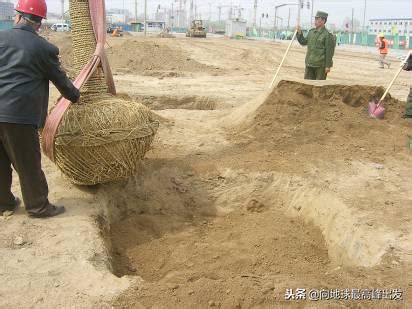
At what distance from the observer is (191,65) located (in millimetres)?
18906

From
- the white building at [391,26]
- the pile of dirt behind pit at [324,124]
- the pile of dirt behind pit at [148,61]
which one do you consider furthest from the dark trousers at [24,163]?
the white building at [391,26]

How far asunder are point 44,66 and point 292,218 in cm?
311

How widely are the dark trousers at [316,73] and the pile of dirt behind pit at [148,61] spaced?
8.30 metres

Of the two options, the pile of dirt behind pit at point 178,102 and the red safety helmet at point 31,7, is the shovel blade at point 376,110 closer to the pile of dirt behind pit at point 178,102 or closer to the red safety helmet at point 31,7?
the pile of dirt behind pit at point 178,102

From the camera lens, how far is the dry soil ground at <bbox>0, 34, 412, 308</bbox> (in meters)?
3.21

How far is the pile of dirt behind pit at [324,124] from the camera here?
21.0 ft

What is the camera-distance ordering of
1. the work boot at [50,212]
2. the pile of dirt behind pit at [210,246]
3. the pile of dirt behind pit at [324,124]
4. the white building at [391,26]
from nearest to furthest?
the pile of dirt behind pit at [210,246] < the work boot at [50,212] < the pile of dirt behind pit at [324,124] < the white building at [391,26]

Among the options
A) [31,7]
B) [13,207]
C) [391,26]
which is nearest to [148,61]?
[13,207]

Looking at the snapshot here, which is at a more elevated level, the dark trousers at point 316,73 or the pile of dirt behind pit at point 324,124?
the dark trousers at point 316,73

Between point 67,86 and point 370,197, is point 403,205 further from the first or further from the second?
point 67,86

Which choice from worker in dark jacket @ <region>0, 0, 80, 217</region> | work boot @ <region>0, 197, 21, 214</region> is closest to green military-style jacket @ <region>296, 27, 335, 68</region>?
worker in dark jacket @ <region>0, 0, 80, 217</region>

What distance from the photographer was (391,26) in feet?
169

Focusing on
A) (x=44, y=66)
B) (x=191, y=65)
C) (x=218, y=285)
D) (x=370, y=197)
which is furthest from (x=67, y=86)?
(x=191, y=65)

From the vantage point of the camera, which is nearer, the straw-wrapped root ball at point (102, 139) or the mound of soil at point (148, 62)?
the straw-wrapped root ball at point (102, 139)
